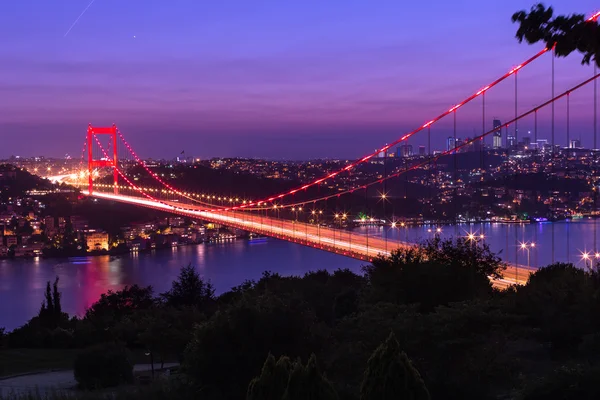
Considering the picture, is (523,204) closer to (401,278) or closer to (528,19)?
(401,278)

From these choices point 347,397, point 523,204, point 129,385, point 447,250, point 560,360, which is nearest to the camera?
point 347,397

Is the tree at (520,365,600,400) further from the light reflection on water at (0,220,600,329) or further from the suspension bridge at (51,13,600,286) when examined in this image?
the light reflection on water at (0,220,600,329)

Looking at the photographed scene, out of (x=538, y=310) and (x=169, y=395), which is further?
(x=538, y=310)

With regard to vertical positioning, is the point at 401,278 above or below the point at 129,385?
above

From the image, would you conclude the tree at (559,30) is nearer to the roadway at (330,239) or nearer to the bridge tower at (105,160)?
the roadway at (330,239)

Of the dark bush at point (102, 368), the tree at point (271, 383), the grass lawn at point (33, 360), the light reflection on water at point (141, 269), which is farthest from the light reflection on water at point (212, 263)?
the tree at point (271, 383)

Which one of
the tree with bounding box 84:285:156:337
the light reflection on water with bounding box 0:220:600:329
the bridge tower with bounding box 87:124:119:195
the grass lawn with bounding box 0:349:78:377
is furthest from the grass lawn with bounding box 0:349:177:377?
the bridge tower with bounding box 87:124:119:195

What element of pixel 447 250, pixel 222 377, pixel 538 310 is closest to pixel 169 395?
pixel 222 377

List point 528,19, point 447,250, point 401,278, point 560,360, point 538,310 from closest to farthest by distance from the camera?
point 528,19 < point 560,360 < point 538,310 < point 401,278 < point 447,250
